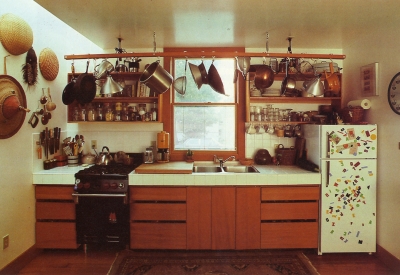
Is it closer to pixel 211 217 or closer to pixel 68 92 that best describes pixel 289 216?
pixel 211 217

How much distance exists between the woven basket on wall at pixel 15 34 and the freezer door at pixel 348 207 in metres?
3.25

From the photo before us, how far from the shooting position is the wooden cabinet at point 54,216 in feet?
10.1

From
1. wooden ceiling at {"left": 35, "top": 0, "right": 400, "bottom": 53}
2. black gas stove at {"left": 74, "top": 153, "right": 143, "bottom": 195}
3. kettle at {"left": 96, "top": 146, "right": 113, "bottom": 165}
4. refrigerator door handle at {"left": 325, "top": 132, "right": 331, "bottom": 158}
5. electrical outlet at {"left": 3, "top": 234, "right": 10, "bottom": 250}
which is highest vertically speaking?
wooden ceiling at {"left": 35, "top": 0, "right": 400, "bottom": 53}

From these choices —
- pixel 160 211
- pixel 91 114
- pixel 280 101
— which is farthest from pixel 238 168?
pixel 91 114

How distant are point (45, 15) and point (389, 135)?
389cm

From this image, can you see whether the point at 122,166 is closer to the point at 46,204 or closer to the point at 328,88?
the point at 46,204

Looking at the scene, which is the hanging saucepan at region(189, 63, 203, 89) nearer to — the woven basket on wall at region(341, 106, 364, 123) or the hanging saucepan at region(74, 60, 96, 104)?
the hanging saucepan at region(74, 60, 96, 104)

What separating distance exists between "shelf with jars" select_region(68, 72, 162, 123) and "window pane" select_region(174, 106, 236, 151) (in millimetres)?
395

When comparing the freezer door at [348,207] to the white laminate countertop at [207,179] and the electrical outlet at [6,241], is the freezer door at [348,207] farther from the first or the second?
the electrical outlet at [6,241]

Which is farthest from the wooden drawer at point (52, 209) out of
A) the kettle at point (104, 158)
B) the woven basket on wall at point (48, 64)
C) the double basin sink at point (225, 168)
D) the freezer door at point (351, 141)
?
the freezer door at point (351, 141)

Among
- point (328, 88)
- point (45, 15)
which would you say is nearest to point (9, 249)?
point (45, 15)

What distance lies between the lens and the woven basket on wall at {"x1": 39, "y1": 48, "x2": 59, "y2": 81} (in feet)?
10.3

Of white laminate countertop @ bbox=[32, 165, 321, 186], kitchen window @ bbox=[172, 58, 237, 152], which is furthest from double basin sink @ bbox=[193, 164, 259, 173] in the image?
white laminate countertop @ bbox=[32, 165, 321, 186]

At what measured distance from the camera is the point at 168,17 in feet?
8.96
